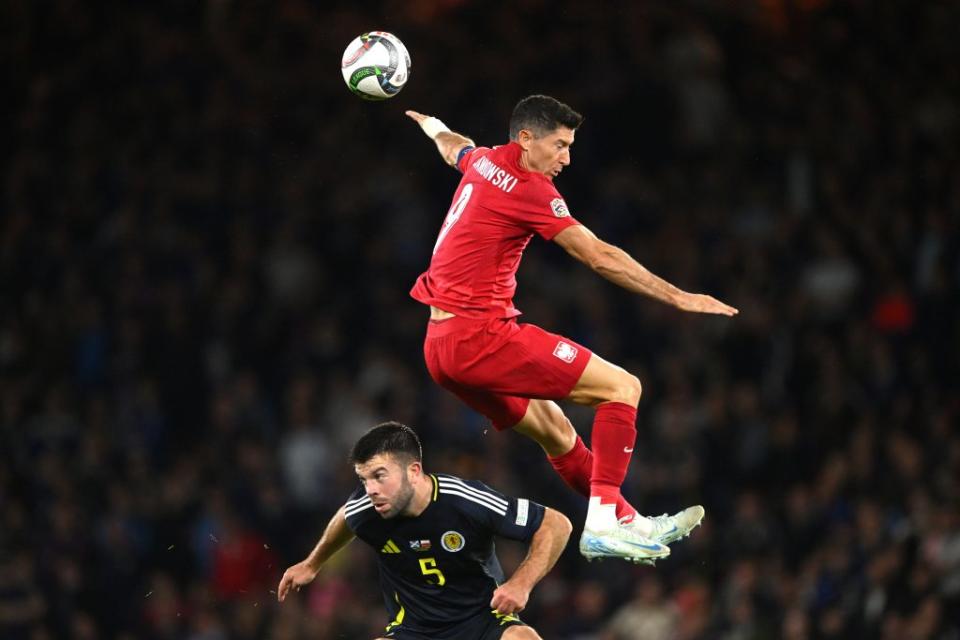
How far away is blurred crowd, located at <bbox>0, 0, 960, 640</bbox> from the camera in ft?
38.5

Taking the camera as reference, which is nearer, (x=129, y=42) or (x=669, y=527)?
(x=669, y=527)

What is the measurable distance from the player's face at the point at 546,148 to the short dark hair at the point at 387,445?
1.35 m

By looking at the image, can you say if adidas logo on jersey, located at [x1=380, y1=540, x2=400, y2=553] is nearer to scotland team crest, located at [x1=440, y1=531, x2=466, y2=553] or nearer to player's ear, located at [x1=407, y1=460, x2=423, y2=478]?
scotland team crest, located at [x1=440, y1=531, x2=466, y2=553]

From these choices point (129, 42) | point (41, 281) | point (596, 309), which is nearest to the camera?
point (596, 309)

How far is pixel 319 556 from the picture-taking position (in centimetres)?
753

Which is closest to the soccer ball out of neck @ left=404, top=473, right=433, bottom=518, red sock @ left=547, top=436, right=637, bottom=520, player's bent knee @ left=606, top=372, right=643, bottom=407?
player's bent knee @ left=606, top=372, right=643, bottom=407

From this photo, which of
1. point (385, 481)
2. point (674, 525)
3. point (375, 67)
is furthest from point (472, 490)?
point (375, 67)

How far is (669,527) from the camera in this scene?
24.2 ft

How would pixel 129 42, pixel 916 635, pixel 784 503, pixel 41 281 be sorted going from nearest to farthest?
pixel 916 635 < pixel 784 503 < pixel 41 281 < pixel 129 42

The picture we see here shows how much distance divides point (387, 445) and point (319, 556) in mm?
781

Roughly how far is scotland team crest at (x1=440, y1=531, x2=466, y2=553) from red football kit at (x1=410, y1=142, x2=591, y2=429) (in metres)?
0.72

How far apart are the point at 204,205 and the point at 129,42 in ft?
8.13

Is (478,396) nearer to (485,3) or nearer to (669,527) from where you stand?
(669,527)

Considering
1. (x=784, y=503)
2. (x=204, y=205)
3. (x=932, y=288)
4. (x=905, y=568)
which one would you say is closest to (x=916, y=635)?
(x=905, y=568)
